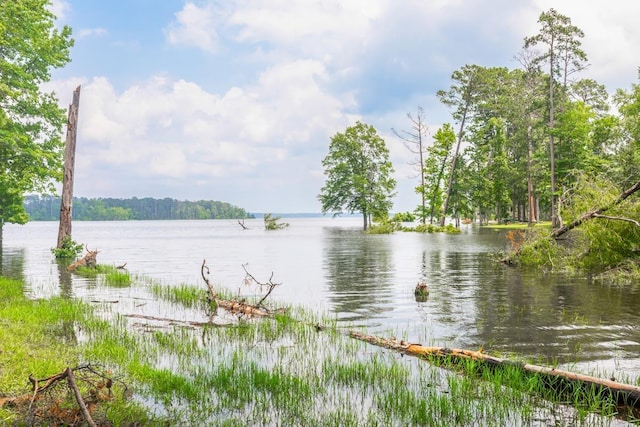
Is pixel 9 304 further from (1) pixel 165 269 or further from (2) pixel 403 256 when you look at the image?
(2) pixel 403 256

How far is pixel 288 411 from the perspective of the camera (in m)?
6.60

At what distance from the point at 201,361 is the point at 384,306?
7.85 metres

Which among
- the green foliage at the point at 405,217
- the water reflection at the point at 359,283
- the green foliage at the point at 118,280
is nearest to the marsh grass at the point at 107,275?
the green foliage at the point at 118,280

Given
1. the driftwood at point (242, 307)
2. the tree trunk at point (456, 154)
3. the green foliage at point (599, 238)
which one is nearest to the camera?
the driftwood at point (242, 307)

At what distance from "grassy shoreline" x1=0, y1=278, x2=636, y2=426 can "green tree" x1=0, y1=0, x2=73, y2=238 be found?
21415 millimetres

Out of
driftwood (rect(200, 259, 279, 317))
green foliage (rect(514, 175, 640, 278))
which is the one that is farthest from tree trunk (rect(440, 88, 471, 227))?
driftwood (rect(200, 259, 279, 317))

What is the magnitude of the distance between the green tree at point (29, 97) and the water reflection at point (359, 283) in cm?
1847

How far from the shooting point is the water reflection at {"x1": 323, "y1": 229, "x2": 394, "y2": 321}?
15.1 m

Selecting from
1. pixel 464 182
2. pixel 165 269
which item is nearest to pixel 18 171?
pixel 165 269

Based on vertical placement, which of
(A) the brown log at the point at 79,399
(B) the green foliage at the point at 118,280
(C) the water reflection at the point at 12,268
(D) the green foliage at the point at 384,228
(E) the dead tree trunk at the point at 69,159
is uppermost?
(E) the dead tree trunk at the point at 69,159

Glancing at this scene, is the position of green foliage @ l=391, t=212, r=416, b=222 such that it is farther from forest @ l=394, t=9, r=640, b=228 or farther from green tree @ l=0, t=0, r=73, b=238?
green tree @ l=0, t=0, r=73, b=238

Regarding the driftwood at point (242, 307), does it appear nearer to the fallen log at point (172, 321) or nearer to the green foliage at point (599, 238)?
the fallen log at point (172, 321)

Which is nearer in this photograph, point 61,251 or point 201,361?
point 201,361

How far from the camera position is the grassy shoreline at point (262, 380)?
635 centimetres
